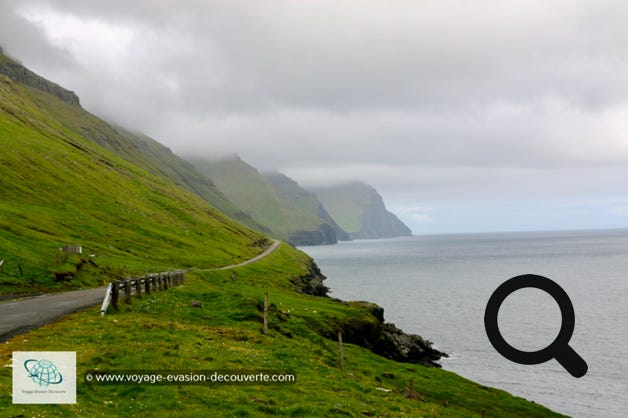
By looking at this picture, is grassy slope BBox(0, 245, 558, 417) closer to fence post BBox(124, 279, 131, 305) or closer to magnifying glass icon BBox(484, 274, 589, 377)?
fence post BBox(124, 279, 131, 305)

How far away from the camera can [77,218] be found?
10156cm

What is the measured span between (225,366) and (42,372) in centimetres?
814

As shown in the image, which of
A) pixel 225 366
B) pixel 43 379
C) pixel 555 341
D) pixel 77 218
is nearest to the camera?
pixel 555 341

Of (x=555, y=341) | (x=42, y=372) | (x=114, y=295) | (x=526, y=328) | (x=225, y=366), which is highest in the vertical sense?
(x=555, y=341)

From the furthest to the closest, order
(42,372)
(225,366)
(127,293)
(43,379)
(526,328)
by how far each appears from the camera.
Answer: (526,328), (127,293), (225,366), (42,372), (43,379)

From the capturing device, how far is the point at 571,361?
1355 cm

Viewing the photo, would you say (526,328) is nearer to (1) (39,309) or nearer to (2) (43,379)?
(1) (39,309)

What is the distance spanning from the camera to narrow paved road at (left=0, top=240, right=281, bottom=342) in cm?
3006

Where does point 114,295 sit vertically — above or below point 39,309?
above

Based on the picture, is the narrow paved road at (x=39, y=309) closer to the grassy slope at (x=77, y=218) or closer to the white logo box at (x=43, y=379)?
the grassy slope at (x=77, y=218)

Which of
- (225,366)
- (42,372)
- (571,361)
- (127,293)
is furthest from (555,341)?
(127,293)

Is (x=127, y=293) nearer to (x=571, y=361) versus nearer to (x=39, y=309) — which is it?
(x=39, y=309)

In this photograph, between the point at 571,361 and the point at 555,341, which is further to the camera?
the point at 555,341

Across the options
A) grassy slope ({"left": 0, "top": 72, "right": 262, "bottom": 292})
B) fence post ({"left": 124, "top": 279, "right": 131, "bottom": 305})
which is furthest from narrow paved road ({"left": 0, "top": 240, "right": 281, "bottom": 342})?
grassy slope ({"left": 0, "top": 72, "right": 262, "bottom": 292})
